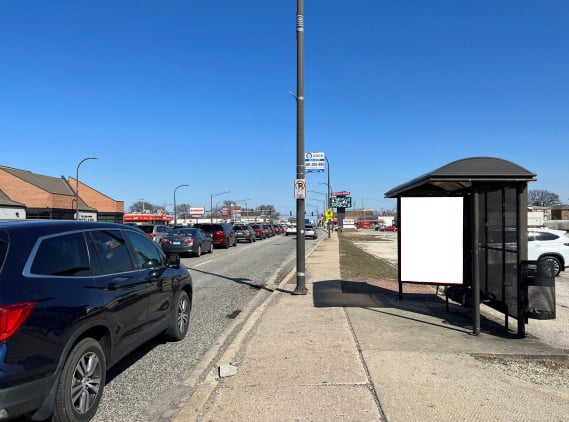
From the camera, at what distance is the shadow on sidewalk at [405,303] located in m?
7.42

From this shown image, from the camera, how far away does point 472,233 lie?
21.7ft

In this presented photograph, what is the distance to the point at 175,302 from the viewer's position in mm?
6402

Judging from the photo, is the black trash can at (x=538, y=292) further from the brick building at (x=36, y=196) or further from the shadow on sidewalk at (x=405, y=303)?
the brick building at (x=36, y=196)

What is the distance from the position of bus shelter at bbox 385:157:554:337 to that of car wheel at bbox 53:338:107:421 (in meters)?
4.69


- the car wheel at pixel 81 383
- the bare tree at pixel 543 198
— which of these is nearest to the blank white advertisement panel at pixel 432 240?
the car wheel at pixel 81 383

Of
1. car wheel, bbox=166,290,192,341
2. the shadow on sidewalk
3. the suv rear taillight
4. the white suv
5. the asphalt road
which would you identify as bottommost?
the asphalt road

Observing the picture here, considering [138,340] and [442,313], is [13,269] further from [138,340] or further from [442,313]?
[442,313]

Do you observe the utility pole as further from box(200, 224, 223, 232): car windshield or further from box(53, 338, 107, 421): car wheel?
box(200, 224, 223, 232): car windshield

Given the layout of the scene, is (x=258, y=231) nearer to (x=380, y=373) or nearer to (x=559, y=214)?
(x=380, y=373)

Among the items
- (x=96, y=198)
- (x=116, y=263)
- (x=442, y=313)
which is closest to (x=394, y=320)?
(x=442, y=313)

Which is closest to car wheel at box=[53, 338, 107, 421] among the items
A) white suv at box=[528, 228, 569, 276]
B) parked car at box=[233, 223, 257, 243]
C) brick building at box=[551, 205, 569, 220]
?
white suv at box=[528, 228, 569, 276]

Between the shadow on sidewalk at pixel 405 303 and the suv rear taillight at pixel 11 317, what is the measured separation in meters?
5.83

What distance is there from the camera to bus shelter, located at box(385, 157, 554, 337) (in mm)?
6301

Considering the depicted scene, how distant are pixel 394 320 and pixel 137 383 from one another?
4.20 meters
